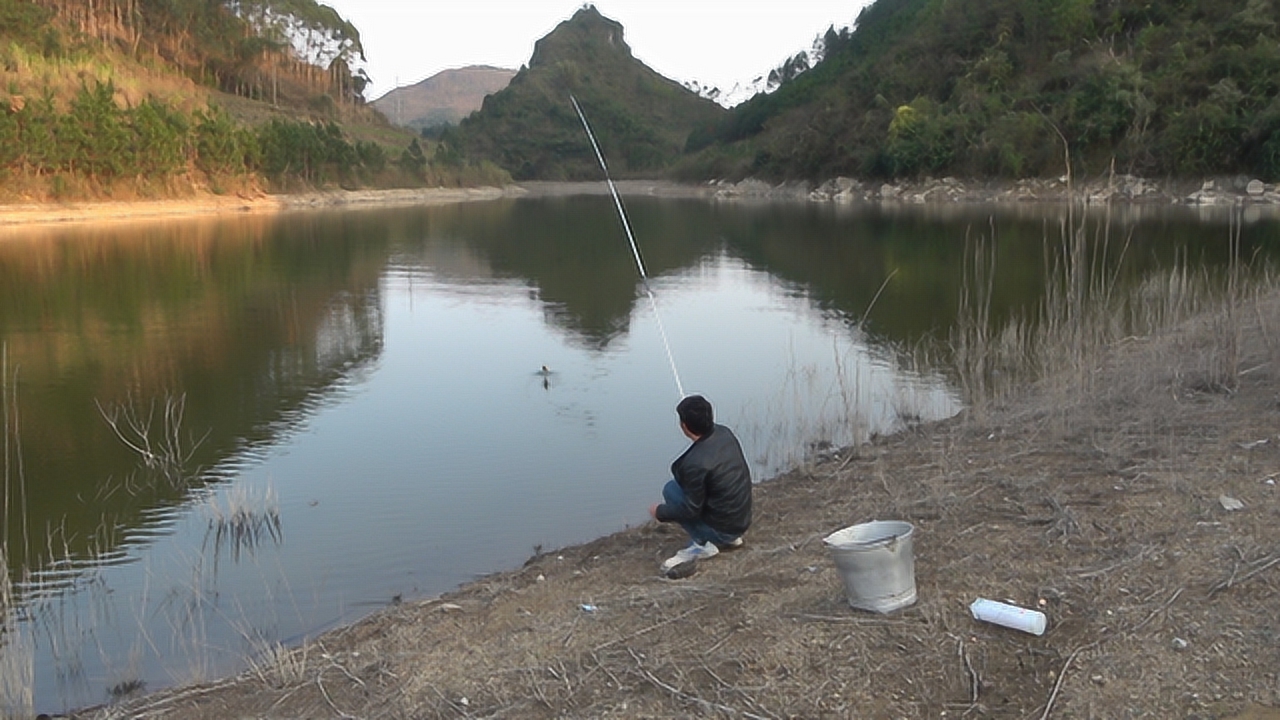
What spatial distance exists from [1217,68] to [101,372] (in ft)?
172

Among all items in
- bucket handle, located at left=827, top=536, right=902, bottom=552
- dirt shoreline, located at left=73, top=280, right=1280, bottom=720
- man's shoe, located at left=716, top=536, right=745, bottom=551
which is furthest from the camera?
man's shoe, located at left=716, top=536, right=745, bottom=551

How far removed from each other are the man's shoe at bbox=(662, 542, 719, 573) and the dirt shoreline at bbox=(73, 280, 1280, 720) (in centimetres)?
14

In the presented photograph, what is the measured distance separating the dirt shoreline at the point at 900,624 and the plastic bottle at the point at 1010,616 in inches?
1.6

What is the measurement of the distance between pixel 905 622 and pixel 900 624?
0.03 meters

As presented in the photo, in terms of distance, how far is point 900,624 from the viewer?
3.96 metres

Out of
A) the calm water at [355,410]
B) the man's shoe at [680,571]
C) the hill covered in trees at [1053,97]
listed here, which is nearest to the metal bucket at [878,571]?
the man's shoe at [680,571]

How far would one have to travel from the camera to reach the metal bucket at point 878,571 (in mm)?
3965


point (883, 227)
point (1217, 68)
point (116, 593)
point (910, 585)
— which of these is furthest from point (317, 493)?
point (1217, 68)

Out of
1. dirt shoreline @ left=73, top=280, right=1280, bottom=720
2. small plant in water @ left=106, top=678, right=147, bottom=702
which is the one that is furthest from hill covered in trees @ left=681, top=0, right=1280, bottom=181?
small plant in water @ left=106, top=678, right=147, bottom=702

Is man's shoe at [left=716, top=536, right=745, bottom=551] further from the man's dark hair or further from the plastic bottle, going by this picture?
the plastic bottle

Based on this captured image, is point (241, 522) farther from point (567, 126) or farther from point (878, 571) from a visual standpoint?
point (567, 126)

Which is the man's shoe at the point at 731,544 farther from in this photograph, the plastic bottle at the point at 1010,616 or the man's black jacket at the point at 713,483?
the plastic bottle at the point at 1010,616

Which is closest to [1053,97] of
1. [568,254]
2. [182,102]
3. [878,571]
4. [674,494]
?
[568,254]

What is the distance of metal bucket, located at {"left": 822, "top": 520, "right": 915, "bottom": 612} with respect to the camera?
156 inches
